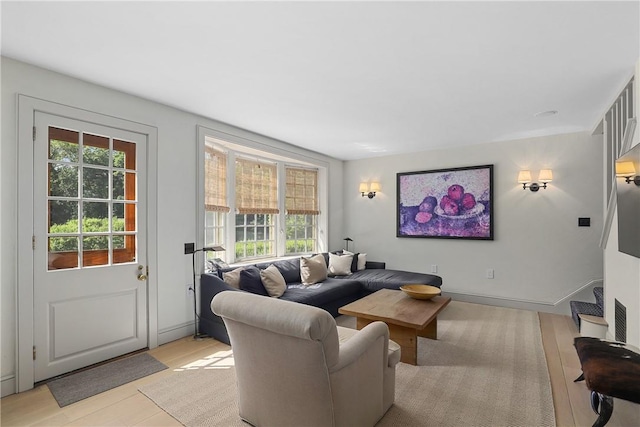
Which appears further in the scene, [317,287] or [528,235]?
[528,235]

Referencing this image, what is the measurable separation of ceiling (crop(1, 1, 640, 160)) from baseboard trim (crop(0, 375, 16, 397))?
2.34m

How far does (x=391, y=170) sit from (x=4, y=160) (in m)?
4.91

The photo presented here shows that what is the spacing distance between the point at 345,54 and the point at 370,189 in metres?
3.61

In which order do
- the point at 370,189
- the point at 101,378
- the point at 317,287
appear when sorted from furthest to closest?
the point at 370,189 < the point at 317,287 < the point at 101,378

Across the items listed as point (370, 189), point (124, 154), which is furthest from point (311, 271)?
point (124, 154)

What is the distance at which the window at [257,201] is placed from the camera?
3.99 meters

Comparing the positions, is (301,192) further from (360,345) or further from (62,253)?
(360,345)

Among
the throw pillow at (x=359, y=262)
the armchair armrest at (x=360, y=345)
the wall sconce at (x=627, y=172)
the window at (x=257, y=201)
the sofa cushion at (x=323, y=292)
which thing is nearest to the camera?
the armchair armrest at (x=360, y=345)

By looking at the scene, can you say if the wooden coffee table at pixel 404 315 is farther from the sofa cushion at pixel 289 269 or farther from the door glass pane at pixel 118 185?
the door glass pane at pixel 118 185

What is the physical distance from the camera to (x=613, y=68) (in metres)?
2.43

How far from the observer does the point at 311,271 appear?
425cm

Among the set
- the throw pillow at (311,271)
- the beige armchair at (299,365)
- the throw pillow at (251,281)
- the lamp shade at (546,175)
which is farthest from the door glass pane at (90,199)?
the lamp shade at (546,175)

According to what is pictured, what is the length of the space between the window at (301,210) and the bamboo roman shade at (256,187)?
0.32 metres

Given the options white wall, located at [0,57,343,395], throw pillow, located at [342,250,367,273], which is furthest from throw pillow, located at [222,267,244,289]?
throw pillow, located at [342,250,367,273]
